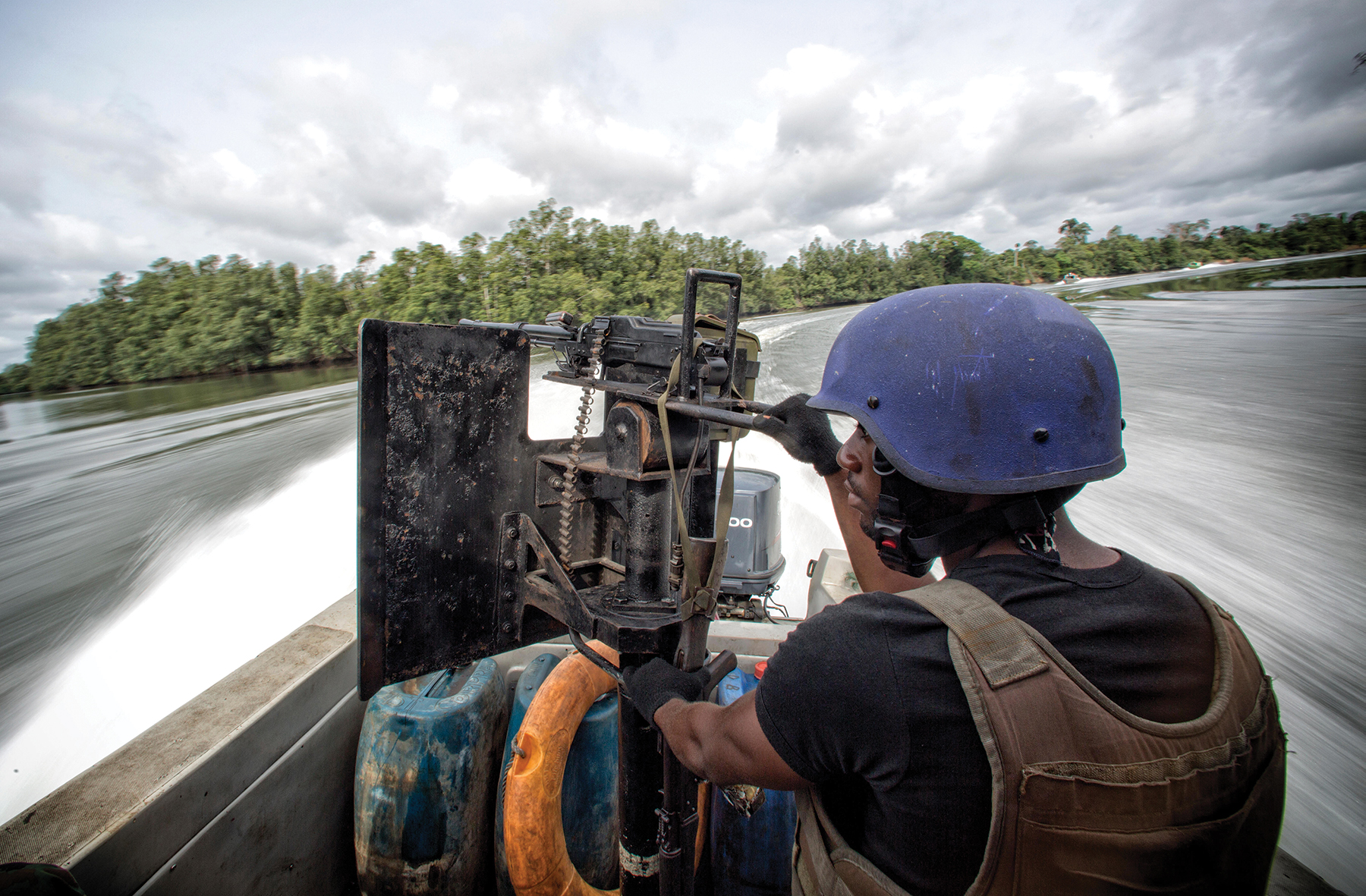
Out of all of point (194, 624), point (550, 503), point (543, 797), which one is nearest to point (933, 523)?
point (550, 503)

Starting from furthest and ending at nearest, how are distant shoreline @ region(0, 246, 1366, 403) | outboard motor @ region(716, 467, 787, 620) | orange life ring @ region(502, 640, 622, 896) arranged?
distant shoreline @ region(0, 246, 1366, 403)
outboard motor @ region(716, 467, 787, 620)
orange life ring @ region(502, 640, 622, 896)

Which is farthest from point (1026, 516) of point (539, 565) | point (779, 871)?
point (779, 871)

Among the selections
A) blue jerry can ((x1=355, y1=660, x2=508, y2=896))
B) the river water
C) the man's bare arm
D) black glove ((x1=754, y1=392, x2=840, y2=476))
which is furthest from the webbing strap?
the river water

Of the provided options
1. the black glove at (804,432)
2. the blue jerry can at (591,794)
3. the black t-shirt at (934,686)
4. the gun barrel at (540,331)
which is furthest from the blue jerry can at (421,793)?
the black t-shirt at (934,686)

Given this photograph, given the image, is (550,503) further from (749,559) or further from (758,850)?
(749,559)

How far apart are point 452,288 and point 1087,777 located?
561 inches

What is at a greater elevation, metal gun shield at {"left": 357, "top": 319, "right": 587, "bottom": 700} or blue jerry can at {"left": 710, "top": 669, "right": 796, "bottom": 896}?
metal gun shield at {"left": 357, "top": 319, "right": 587, "bottom": 700}

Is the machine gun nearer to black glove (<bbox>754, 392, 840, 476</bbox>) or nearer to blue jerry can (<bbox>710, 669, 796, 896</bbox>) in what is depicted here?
black glove (<bbox>754, 392, 840, 476</bbox>)

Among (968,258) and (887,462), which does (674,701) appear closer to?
(887,462)

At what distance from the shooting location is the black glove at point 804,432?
1580 millimetres

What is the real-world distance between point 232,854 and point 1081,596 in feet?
8.15

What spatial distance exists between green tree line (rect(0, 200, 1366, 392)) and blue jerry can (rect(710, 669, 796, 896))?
363 inches

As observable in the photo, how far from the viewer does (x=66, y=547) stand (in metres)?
5.32

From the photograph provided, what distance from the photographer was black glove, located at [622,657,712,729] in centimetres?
132
